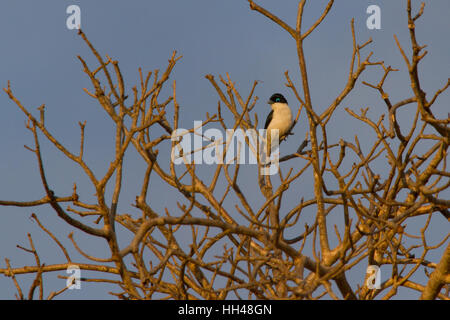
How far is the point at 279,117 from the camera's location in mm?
12812

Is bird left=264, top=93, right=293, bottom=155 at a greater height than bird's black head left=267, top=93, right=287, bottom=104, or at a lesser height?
lesser

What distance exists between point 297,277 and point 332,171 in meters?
1.57

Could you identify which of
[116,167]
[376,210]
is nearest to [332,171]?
[376,210]

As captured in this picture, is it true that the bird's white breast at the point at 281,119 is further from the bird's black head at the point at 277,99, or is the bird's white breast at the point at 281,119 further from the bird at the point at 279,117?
the bird's black head at the point at 277,99

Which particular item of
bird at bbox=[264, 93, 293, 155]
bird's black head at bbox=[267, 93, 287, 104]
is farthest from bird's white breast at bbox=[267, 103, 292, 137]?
bird's black head at bbox=[267, 93, 287, 104]

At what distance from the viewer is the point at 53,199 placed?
449 cm

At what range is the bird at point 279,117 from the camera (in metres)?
12.6

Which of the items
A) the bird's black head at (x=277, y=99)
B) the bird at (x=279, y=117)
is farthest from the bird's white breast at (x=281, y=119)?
the bird's black head at (x=277, y=99)

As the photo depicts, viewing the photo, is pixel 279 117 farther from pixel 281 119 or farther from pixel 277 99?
pixel 277 99

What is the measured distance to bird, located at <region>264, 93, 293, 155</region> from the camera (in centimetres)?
1262

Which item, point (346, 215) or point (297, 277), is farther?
point (346, 215)

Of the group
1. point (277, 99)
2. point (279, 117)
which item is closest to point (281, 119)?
point (279, 117)

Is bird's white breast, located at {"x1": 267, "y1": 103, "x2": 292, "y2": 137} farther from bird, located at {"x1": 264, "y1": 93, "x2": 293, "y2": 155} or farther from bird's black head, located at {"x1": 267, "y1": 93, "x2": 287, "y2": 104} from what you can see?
bird's black head, located at {"x1": 267, "y1": 93, "x2": 287, "y2": 104}
